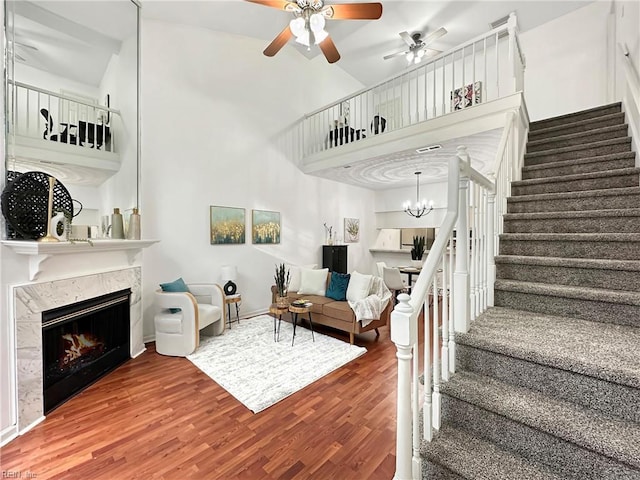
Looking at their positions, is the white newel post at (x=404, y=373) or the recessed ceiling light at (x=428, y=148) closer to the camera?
the white newel post at (x=404, y=373)

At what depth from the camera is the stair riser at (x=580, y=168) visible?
2623mm

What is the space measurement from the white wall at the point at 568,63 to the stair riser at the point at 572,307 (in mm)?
5212

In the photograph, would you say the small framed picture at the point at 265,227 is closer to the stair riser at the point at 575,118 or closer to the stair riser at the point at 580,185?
the stair riser at the point at 580,185

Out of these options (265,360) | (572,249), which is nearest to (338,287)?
(265,360)

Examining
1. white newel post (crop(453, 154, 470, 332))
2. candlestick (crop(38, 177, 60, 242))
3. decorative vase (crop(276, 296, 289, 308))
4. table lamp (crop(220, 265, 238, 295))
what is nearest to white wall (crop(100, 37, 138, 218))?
candlestick (crop(38, 177, 60, 242))

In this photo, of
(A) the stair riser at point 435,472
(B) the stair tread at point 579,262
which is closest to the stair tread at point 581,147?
(B) the stair tread at point 579,262

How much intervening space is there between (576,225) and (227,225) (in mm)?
4473

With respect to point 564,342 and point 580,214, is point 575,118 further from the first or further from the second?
point 564,342

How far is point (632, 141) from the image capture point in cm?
271

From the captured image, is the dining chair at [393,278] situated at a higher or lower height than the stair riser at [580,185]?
lower

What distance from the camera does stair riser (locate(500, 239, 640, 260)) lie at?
1.88m

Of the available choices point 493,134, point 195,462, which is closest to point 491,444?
point 195,462

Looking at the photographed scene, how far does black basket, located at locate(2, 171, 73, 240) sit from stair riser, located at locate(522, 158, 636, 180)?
469 cm

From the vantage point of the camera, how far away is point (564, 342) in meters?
1.39
